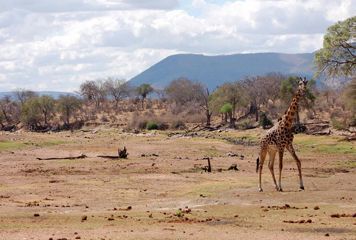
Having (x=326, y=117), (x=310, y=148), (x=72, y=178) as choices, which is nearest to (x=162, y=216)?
(x=72, y=178)

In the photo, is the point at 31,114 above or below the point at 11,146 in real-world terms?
above

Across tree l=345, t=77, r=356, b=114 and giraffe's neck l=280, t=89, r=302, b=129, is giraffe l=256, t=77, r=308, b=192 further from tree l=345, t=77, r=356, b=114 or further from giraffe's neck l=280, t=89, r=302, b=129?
tree l=345, t=77, r=356, b=114

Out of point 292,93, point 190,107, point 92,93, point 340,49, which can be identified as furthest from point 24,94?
point 340,49

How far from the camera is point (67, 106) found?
120 metres

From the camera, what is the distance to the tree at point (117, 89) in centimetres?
15725

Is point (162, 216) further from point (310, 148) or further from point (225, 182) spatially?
point (310, 148)

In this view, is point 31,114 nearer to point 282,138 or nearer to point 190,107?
point 190,107

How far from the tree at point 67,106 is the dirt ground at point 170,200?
7121 cm

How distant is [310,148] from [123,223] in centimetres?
4222

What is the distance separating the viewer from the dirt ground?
18.2 meters

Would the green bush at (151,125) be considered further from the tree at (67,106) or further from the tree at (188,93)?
the tree at (67,106)

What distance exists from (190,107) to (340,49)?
78052 millimetres

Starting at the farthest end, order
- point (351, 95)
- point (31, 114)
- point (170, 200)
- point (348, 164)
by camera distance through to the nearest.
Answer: point (31, 114), point (351, 95), point (348, 164), point (170, 200)

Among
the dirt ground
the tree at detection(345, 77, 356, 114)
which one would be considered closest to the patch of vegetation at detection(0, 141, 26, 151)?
the dirt ground
